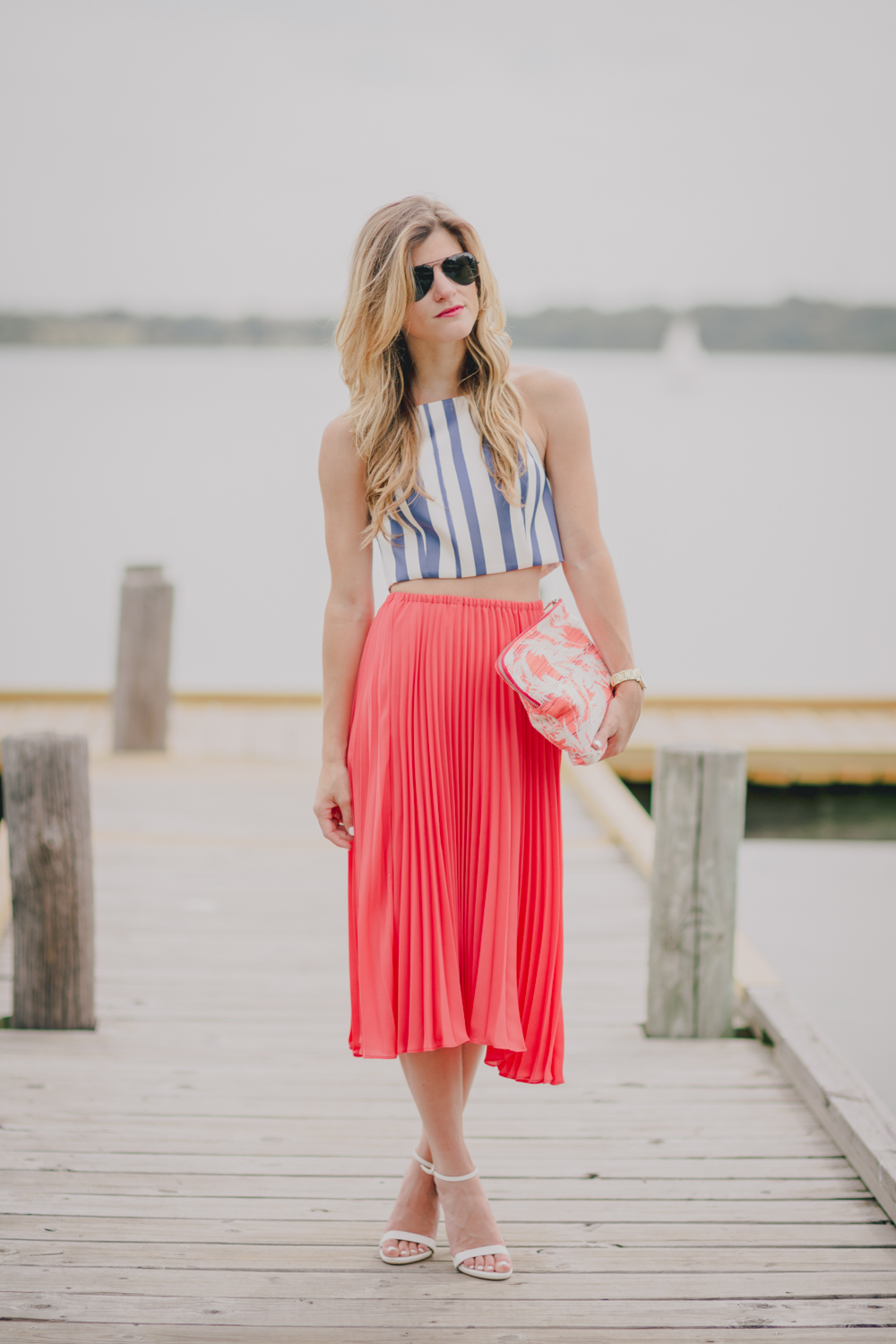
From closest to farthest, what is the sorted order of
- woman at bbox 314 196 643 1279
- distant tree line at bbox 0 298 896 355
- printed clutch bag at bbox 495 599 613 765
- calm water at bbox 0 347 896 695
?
printed clutch bag at bbox 495 599 613 765, woman at bbox 314 196 643 1279, calm water at bbox 0 347 896 695, distant tree line at bbox 0 298 896 355

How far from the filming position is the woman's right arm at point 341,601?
1.79m

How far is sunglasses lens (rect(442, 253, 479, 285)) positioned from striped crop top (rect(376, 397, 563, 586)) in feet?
0.57

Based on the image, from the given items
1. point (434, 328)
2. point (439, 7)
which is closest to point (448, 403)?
point (434, 328)

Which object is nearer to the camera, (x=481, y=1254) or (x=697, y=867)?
(x=481, y=1254)

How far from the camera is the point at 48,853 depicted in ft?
8.75

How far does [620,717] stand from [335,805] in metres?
0.48

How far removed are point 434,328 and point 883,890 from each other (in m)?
5.49

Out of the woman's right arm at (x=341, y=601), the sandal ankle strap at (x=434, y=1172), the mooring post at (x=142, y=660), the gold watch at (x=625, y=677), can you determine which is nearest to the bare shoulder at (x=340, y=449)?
the woman's right arm at (x=341, y=601)

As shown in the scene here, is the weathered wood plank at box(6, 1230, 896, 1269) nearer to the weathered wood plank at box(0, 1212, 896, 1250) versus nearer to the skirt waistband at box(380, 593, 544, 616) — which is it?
the weathered wood plank at box(0, 1212, 896, 1250)

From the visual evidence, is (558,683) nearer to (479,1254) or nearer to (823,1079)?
(479,1254)

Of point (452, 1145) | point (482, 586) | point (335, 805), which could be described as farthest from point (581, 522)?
point (452, 1145)

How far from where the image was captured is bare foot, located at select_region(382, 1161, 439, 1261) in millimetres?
1868

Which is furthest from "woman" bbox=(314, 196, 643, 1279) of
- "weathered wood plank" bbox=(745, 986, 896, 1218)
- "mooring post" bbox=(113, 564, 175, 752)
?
"mooring post" bbox=(113, 564, 175, 752)

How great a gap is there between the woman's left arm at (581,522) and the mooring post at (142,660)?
13.7 ft
